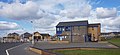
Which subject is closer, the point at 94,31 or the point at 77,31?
the point at 77,31

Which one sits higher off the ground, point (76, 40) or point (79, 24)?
point (79, 24)

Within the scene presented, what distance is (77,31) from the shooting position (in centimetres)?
7412

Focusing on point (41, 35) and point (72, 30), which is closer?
point (72, 30)

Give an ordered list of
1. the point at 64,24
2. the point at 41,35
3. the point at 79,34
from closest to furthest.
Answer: the point at 79,34, the point at 64,24, the point at 41,35

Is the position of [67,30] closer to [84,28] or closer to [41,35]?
[84,28]

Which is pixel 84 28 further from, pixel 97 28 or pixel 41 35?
pixel 41 35

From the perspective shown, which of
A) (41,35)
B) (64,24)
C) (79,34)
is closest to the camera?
(79,34)

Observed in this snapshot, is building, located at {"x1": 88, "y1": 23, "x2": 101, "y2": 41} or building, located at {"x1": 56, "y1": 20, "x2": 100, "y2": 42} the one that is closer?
building, located at {"x1": 56, "y1": 20, "x2": 100, "y2": 42}

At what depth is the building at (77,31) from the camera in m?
72.8

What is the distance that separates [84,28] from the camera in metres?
72.9

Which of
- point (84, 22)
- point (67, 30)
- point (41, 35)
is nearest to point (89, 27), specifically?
point (84, 22)

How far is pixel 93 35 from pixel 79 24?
20.8 ft

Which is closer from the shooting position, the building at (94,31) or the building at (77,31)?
the building at (77,31)

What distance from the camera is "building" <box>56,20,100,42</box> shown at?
72.8m
